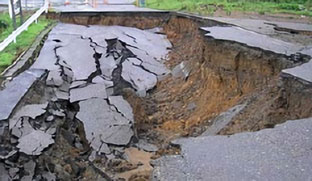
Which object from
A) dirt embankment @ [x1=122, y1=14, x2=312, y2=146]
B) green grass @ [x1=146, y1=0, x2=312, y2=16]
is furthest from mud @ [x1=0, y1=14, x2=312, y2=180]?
green grass @ [x1=146, y1=0, x2=312, y2=16]

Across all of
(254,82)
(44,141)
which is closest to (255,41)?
(254,82)

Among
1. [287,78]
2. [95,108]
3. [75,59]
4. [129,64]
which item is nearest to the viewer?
[287,78]

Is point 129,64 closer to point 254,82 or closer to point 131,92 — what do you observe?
point 131,92

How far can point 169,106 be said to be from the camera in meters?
9.52

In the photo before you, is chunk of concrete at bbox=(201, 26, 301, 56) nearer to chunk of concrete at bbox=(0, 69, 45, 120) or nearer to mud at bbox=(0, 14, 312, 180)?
mud at bbox=(0, 14, 312, 180)

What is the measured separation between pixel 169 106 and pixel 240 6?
8657 millimetres

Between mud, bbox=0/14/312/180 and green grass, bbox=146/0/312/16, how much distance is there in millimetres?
4311

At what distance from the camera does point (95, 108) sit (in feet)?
25.6

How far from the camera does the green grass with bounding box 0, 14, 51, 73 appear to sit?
29.1ft

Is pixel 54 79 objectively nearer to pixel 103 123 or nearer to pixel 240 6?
pixel 103 123

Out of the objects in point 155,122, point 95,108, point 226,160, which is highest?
point 226,160

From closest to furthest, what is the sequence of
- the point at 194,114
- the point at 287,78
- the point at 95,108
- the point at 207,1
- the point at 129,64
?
1. the point at 287,78
2. the point at 95,108
3. the point at 194,114
4. the point at 129,64
5. the point at 207,1

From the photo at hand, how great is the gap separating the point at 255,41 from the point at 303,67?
241 cm

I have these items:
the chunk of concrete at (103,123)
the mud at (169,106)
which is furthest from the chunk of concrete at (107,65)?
the chunk of concrete at (103,123)
